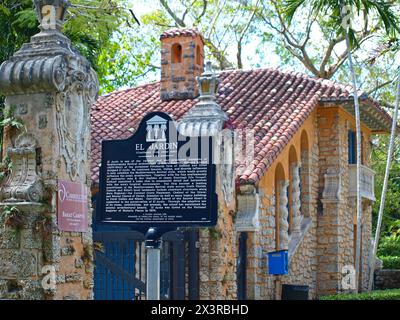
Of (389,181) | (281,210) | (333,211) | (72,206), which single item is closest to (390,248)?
(389,181)

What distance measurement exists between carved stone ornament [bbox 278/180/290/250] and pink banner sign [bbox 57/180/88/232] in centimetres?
1067

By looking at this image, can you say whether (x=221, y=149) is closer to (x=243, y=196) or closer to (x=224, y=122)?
(x=224, y=122)

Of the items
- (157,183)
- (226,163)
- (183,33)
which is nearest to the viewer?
(157,183)

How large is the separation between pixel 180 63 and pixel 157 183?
475 inches

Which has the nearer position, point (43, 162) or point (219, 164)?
point (43, 162)

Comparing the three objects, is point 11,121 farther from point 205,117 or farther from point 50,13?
point 205,117

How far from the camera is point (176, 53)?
2197 centimetres

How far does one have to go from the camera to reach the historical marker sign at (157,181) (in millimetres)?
10266

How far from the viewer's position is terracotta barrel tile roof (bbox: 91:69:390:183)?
18500 mm

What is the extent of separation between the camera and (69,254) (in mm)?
8859

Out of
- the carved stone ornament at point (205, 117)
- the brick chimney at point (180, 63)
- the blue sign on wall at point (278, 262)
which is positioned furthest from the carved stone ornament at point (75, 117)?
the brick chimney at point (180, 63)

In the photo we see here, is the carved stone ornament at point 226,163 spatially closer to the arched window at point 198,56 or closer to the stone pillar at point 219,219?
the stone pillar at point 219,219

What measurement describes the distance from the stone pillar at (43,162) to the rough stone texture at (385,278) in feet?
59.6
